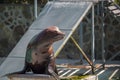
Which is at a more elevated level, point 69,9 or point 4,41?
point 69,9

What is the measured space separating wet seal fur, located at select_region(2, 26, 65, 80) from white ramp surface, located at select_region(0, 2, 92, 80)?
1.06 meters

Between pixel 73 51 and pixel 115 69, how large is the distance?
6.44ft

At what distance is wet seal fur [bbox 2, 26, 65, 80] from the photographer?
7.38 meters

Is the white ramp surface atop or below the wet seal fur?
below

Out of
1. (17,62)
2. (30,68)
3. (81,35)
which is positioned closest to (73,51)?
(81,35)

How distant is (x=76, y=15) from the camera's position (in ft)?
31.8

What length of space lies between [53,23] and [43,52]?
222 cm

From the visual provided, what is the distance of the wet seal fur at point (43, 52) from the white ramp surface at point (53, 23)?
106cm

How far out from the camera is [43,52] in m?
7.44

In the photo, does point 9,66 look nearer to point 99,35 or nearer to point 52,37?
point 52,37

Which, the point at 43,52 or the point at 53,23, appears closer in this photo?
the point at 43,52

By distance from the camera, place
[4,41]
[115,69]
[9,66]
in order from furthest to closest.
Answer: [4,41]
[115,69]
[9,66]

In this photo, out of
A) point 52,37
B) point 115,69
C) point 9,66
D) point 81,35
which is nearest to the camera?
point 52,37

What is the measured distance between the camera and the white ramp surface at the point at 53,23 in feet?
28.7
